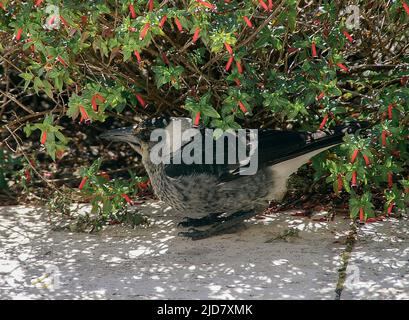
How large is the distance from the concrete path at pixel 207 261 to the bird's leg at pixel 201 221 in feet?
0.31

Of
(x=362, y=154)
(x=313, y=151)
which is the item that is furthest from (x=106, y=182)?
(x=362, y=154)

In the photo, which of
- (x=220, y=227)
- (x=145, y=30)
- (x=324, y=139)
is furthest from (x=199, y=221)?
(x=145, y=30)

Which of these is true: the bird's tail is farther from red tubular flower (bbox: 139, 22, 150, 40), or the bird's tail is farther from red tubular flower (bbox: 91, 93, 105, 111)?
red tubular flower (bbox: 139, 22, 150, 40)

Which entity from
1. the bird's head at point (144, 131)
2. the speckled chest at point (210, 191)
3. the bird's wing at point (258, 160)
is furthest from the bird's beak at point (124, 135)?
the bird's wing at point (258, 160)

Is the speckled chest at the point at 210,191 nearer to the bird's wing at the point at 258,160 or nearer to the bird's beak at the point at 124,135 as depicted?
the bird's wing at the point at 258,160

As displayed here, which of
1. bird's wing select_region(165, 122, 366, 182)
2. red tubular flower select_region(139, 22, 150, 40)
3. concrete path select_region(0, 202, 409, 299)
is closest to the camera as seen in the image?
red tubular flower select_region(139, 22, 150, 40)

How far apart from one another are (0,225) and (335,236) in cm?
223

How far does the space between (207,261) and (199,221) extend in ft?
2.15

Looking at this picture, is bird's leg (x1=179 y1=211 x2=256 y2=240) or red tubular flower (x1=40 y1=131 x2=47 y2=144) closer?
red tubular flower (x1=40 y1=131 x2=47 y2=144)

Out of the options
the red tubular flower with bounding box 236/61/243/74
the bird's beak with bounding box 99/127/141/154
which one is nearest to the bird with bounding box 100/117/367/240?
the bird's beak with bounding box 99/127/141/154

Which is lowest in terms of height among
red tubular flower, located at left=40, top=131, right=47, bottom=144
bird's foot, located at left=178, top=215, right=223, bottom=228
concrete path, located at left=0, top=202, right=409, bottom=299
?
concrete path, located at left=0, top=202, right=409, bottom=299

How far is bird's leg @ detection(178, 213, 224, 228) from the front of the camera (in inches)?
203

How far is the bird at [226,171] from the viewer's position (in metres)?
4.79

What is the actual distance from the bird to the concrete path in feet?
0.69
